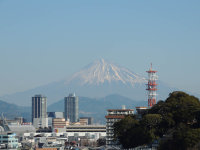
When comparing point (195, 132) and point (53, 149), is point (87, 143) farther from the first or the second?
point (195, 132)

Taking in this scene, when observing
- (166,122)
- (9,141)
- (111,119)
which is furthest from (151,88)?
(166,122)

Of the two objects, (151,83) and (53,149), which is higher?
(151,83)

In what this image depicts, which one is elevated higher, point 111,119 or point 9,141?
point 111,119

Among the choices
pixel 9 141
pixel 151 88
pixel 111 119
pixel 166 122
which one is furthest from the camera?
pixel 151 88

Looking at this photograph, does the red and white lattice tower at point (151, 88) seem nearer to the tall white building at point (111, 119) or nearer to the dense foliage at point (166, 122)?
the tall white building at point (111, 119)

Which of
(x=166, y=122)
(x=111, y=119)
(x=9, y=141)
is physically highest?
(x=111, y=119)

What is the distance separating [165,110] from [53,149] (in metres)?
38.5

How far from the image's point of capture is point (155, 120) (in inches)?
3238

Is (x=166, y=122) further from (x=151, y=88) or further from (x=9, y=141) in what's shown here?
(x=151, y=88)

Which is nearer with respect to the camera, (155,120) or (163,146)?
(163,146)

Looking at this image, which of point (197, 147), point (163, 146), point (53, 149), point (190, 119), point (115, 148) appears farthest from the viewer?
point (53, 149)

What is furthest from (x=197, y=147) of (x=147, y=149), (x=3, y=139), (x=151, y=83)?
(x=151, y=83)

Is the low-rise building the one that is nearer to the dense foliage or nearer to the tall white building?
the tall white building

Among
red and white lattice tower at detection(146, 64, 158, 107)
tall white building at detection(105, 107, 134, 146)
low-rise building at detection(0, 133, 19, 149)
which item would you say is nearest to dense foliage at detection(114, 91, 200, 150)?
low-rise building at detection(0, 133, 19, 149)
